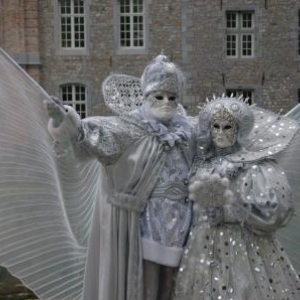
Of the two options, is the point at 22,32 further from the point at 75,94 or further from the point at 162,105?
the point at 162,105

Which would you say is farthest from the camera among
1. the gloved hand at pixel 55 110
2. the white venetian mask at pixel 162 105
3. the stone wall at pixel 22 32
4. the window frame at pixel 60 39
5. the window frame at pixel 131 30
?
the window frame at pixel 60 39

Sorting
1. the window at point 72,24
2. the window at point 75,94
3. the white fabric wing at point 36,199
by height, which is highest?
the window at point 72,24

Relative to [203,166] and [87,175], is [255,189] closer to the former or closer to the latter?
[203,166]

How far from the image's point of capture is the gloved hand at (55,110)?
4.01 m

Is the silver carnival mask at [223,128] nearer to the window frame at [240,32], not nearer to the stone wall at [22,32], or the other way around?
the stone wall at [22,32]

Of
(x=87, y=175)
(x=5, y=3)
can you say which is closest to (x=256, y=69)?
(x=5, y=3)

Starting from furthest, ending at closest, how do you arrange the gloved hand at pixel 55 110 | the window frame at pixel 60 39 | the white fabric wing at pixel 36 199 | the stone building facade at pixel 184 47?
the window frame at pixel 60 39
the stone building facade at pixel 184 47
the white fabric wing at pixel 36 199
the gloved hand at pixel 55 110

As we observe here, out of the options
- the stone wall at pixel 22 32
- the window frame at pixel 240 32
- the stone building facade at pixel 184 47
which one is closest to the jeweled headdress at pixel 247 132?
the stone building facade at pixel 184 47

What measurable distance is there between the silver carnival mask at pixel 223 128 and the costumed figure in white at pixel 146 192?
0.20 meters

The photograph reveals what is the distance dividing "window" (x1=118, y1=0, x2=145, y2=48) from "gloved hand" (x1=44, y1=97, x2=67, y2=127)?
64.9 feet

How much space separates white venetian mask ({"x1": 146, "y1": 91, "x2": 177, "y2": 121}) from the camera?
4.39 meters

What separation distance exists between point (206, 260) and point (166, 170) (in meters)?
0.48

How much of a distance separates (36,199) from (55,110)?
3.32 feet

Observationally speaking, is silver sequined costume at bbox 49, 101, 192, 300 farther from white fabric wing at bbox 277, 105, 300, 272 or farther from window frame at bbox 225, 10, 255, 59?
window frame at bbox 225, 10, 255, 59
